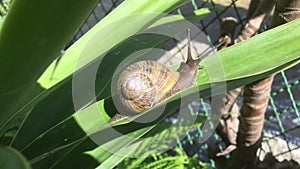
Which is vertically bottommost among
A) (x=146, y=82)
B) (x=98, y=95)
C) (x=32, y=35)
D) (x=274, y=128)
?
(x=274, y=128)

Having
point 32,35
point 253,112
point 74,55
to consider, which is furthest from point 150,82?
point 32,35

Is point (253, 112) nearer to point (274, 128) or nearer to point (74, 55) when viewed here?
point (74, 55)


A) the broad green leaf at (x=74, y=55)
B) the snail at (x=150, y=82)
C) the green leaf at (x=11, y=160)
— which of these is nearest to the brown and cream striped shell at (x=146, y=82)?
the snail at (x=150, y=82)

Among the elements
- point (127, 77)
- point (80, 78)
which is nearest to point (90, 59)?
point (80, 78)

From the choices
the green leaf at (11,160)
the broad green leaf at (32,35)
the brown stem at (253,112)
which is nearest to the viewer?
the broad green leaf at (32,35)

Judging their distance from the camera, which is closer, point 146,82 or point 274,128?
point 146,82

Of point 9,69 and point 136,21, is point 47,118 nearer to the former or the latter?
point 136,21

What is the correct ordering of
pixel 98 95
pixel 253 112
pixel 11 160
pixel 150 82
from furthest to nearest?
pixel 253 112, pixel 150 82, pixel 98 95, pixel 11 160

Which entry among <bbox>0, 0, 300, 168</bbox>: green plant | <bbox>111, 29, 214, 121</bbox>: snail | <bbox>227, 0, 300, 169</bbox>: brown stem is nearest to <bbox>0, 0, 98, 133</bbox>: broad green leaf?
<bbox>0, 0, 300, 168</bbox>: green plant

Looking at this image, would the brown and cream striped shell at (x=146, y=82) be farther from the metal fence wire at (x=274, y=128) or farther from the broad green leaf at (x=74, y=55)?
the metal fence wire at (x=274, y=128)
